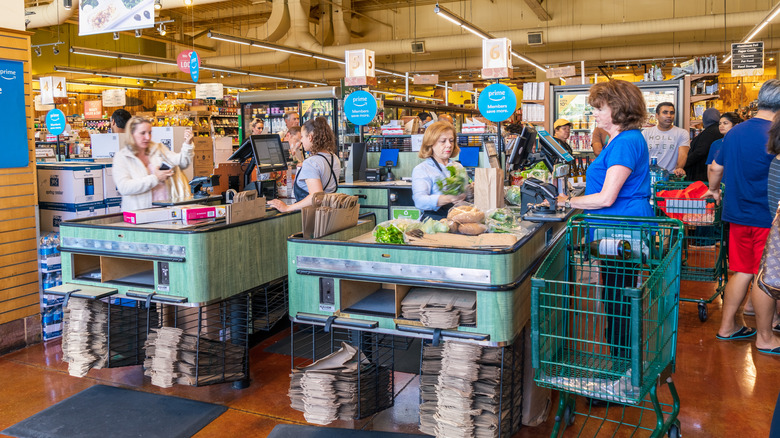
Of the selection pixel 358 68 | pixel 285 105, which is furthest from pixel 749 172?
pixel 285 105

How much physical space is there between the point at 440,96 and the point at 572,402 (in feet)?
92.5

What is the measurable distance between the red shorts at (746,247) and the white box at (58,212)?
4.96 m

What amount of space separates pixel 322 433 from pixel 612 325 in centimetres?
158

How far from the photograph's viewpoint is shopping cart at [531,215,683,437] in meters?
2.47

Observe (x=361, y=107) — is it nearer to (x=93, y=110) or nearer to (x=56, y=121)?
(x=56, y=121)

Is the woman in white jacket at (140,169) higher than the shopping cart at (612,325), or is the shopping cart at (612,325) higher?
the woman in white jacket at (140,169)

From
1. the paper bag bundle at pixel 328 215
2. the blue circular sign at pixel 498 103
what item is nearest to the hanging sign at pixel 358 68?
the blue circular sign at pixel 498 103

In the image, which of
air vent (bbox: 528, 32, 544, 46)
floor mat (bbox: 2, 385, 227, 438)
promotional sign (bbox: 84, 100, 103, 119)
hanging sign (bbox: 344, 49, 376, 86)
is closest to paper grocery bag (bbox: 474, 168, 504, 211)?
floor mat (bbox: 2, 385, 227, 438)

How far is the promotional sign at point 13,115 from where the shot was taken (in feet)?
15.0

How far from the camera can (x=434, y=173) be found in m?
4.16

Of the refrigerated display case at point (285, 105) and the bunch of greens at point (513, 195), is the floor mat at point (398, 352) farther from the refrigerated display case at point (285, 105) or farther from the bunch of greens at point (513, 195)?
the refrigerated display case at point (285, 105)

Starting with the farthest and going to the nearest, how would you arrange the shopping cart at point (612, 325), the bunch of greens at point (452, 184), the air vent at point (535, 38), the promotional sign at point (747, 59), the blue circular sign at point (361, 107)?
the air vent at point (535, 38)
the promotional sign at point (747, 59)
the blue circular sign at point (361, 107)
the bunch of greens at point (452, 184)
the shopping cart at point (612, 325)

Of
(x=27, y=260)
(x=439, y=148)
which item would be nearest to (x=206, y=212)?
(x=439, y=148)

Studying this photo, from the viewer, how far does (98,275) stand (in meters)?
3.75
